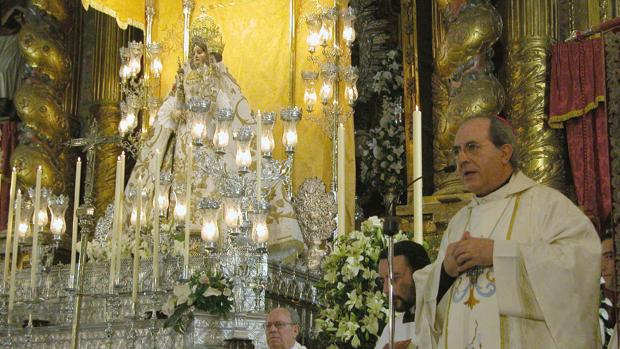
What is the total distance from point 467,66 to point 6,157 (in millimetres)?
6933

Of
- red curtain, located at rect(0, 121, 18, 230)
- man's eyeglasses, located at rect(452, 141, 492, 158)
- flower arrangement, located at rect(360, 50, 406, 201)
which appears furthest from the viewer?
red curtain, located at rect(0, 121, 18, 230)

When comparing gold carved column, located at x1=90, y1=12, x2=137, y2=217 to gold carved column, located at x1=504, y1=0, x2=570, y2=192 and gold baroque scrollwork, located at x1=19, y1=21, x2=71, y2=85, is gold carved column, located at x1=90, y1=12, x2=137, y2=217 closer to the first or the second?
gold baroque scrollwork, located at x1=19, y1=21, x2=71, y2=85

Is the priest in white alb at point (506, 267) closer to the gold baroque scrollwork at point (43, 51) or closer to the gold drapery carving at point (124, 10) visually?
the gold drapery carving at point (124, 10)

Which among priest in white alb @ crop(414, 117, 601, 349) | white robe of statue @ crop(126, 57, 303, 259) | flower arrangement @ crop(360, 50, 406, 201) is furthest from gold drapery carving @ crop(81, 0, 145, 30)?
priest in white alb @ crop(414, 117, 601, 349)

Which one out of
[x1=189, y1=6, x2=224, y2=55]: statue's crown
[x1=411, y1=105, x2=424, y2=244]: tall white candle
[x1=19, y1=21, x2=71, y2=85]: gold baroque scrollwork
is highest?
[x1=19, y1=21, x2=71, y2=85]: gold baroque scrollwork

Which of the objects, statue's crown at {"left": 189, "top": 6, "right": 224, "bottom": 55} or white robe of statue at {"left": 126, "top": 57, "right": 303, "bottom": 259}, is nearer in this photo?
white robe of statue at {"left": 126, "top": 57, "right": 303, "bottom": 259}

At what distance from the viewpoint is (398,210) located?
9.63m

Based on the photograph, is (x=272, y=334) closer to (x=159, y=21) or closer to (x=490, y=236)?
(x=490, y=236)

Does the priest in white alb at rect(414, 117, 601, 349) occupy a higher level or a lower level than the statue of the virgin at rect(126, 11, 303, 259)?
lower

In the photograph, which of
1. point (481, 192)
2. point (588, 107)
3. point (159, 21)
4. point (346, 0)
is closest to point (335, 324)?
point (481, 192)

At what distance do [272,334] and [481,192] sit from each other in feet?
7.96

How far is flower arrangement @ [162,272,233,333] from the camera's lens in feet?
21.7

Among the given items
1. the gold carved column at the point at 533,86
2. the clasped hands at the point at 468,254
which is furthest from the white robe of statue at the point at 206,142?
the clasped hands at the point at 468,254

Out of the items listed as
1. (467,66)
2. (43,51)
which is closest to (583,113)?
(467,66)
